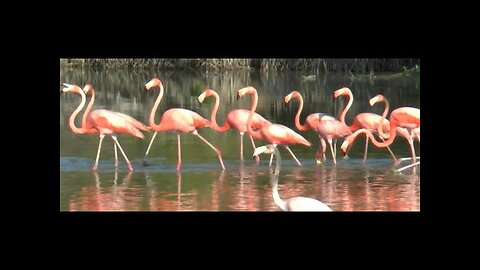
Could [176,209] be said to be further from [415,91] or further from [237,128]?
[415,91]

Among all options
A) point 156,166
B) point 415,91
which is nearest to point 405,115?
point 415,91

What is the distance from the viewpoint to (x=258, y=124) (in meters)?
15.1

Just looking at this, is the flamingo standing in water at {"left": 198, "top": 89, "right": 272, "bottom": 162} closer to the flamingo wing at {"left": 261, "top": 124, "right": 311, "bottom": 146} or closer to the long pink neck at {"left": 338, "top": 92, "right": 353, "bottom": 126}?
the flamingo wing at {"left": 261, "top": 124, "right": 311, "bottom": 146}

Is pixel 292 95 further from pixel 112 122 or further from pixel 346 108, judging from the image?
pixel 112 122

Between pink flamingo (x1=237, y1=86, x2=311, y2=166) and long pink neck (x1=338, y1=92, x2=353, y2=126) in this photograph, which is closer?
pink flamingo (x1=237, y1=86, x2=311, y2=166)

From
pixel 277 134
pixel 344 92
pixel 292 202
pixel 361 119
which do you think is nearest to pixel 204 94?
pixel 277 134

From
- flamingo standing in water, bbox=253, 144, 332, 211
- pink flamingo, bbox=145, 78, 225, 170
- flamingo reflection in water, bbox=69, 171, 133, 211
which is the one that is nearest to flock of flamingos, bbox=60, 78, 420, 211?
pink flamingo, bbox=145, 78, 225, 170

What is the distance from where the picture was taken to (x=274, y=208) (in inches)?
536

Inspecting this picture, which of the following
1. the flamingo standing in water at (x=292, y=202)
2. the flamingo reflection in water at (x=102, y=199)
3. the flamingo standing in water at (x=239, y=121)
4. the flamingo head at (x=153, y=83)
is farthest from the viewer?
the flamingo standing in water at (x=239, y=121)

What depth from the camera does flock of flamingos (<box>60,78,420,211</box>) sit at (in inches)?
583

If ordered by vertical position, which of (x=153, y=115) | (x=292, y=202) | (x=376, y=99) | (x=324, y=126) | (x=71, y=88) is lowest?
(x=292, y=202)

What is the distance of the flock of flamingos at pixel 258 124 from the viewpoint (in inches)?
583

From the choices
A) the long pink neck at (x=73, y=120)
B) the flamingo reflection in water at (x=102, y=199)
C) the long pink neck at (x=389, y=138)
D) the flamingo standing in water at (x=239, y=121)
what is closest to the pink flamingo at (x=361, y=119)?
the long pink neck at (x=389, y=138)

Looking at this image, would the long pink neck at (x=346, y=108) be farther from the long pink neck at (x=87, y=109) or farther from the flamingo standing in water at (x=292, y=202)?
the long pink neck at (x=87, y=109)
